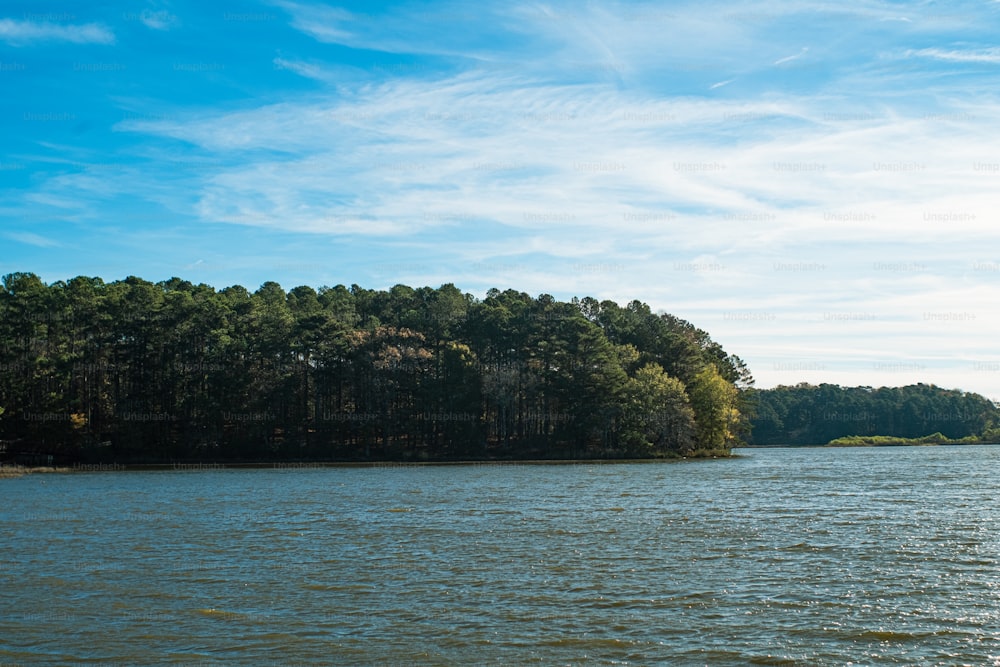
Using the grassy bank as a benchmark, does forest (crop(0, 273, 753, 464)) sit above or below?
above

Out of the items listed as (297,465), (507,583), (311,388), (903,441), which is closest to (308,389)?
(311,388)

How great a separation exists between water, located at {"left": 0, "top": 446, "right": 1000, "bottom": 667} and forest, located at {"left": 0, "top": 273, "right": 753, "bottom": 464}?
57.4 m

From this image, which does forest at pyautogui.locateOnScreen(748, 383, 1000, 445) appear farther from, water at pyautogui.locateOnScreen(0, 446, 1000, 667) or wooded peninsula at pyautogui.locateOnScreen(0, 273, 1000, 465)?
water at pyautogui.locateOnScreen(0, 446, 1000, 667)

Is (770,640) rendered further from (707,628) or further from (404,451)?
(404,451)

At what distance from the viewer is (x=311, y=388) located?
102 metres

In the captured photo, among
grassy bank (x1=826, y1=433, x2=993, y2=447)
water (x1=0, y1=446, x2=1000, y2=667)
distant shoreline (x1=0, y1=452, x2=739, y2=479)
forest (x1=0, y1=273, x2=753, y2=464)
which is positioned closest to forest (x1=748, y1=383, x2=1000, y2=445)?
grassy bank (x1=826, y1=433, x2=993, y2=447)

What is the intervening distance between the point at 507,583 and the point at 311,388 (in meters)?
84.6

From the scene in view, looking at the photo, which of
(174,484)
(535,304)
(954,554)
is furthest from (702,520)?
(535,304)

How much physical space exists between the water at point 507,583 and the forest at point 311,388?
188 ft

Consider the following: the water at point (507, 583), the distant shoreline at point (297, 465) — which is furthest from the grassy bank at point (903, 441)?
the water at point (507, 583)

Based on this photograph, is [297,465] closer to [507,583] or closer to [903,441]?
[507,583]

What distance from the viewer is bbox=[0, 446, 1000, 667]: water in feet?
47.9

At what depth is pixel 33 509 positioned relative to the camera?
38406 millimetres

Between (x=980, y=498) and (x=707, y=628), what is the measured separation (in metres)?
30.9
